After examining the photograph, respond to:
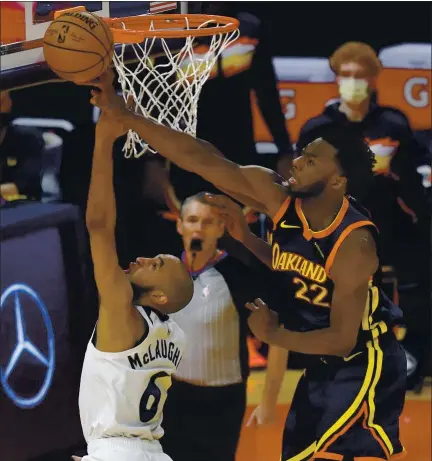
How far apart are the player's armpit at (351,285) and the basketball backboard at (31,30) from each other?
52.9 inches

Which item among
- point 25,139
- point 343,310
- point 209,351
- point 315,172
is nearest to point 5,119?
point 25,139

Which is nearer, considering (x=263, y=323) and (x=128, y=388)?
(x=128, y=388)

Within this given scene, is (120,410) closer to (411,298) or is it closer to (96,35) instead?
(96,35)

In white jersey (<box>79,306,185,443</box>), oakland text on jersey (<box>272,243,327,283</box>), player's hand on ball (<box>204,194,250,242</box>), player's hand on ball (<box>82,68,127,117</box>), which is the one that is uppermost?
player's hand on ball (<box>82,68,127,117</box>)

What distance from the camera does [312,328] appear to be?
128 inches

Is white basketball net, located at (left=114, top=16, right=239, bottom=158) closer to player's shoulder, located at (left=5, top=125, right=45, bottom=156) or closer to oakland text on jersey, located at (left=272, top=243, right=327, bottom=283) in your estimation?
Result: player's shoulder, located at (left=5, top=125, right=45, bottom=156)

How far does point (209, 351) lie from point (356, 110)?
4.43ft

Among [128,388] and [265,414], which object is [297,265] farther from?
[265,414]

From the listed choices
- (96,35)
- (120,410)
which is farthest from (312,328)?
(96,35)

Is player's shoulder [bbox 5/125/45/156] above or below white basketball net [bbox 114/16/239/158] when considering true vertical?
below

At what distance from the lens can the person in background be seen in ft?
13.0

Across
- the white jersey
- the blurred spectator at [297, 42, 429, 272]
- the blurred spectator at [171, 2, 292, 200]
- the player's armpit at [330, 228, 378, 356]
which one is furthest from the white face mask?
the white jersey

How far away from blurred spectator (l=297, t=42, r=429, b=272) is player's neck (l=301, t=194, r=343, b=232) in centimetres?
87

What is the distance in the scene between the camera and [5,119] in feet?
13.0
